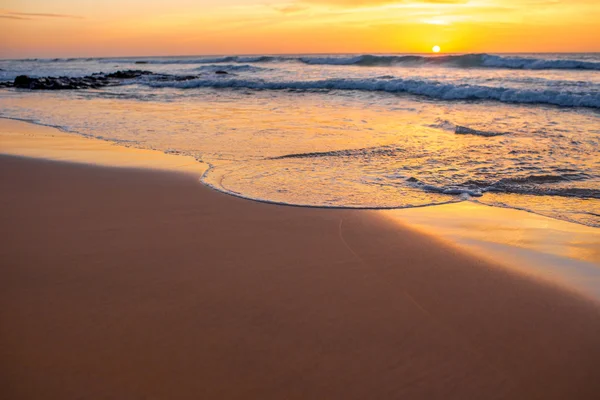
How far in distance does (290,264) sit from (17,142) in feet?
22.4

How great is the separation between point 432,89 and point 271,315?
1687 cm

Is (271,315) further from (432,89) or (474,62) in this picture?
(474,62)

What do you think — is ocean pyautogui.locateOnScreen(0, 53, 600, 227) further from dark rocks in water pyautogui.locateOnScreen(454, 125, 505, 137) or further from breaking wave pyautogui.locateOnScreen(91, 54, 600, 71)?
breaking wave pyautogui.locateOnScreen(91, 54, 600, 71)

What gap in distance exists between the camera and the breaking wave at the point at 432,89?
1420 centimetres

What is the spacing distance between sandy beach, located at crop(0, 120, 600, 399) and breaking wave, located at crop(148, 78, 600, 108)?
12620mm

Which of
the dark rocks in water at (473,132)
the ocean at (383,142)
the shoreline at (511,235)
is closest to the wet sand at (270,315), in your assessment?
the shoreline at (511,235)

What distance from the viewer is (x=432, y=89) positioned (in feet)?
59.1

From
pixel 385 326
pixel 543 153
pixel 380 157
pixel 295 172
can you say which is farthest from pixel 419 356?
pixel 543 153

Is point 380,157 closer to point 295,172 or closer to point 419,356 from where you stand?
point 295,172

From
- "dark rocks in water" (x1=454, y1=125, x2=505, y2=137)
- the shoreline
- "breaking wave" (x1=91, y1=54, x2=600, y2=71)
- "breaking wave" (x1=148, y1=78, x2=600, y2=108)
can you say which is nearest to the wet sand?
the shoreline

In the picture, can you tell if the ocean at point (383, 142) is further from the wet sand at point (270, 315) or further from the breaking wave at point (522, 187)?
the wet sand at point (270, 315)

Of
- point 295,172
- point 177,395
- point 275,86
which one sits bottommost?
point 177,395

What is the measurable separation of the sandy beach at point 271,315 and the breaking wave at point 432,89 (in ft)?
41.4

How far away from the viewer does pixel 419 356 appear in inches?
91.7
